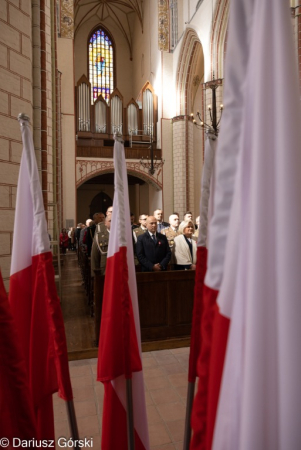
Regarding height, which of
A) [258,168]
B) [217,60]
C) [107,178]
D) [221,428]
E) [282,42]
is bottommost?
[221,428]

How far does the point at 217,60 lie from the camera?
10930 millimetres

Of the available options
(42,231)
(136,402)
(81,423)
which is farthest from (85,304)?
(42,231)

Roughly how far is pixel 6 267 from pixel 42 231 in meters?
2.07

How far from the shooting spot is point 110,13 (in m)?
20.0

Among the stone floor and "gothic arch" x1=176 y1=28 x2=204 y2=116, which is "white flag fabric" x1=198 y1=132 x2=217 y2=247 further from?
"gothic arch" x1=176 y1=28 x2=204 y2=116

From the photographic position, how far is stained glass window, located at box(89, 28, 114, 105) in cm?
2011

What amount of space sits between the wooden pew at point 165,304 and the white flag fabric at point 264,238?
10.8 ft

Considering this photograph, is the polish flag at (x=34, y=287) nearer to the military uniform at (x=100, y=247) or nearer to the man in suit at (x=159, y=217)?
the military uniform at (x=100, y=247)

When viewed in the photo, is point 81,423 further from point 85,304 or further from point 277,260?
point 85,304

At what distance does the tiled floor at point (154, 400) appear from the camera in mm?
2418

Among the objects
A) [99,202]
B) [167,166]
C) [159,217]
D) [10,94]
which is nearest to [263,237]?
[10,94]

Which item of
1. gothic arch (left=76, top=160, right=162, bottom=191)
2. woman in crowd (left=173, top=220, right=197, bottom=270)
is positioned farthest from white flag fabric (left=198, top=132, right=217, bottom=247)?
gothic arch (left=76, top=160, right=162, bottom=191)

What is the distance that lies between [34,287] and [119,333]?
1.79 ft

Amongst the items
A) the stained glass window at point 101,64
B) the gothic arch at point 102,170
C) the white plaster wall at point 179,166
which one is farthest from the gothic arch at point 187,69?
the stained glass window at point 101,64
